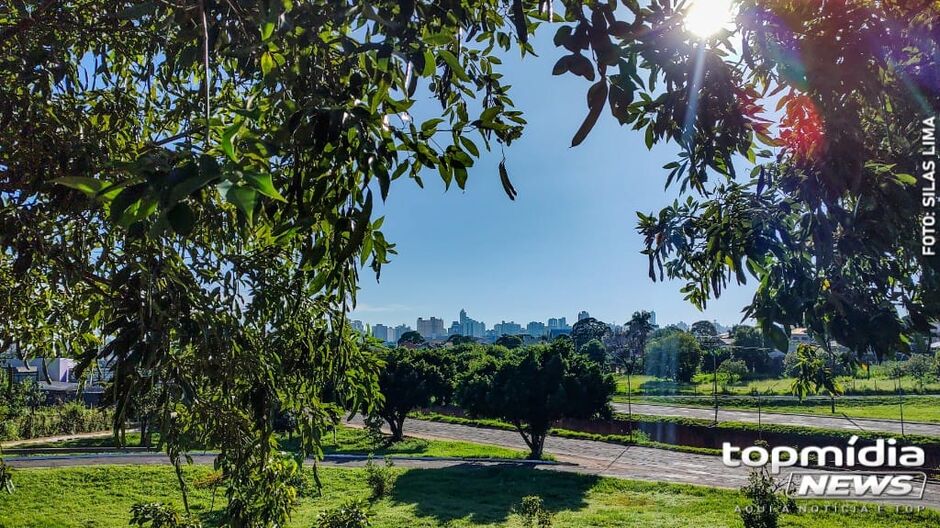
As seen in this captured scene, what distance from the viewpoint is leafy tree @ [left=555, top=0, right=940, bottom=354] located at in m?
1.83

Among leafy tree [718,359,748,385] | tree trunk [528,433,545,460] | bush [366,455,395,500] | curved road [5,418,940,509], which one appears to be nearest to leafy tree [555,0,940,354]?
curved road [5,418,940,509]

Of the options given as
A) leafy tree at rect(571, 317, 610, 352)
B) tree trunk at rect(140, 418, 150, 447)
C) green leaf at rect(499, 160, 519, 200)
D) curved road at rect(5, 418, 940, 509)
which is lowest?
curved road at rect(5, 418, 940, 509)

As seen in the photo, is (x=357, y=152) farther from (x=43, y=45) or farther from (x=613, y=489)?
(x=613, y=489)

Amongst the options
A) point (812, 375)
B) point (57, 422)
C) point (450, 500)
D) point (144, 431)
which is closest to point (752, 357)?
point (450, 500)

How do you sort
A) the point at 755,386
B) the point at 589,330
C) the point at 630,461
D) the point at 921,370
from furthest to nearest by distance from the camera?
the point at 589,330 → the point at 755,386 → the point at 921,370 → the point at 630,461

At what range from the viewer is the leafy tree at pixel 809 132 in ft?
6.00

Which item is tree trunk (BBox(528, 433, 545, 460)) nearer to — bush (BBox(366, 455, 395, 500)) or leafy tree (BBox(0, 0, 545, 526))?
bush (BBox(366, 455, 395, 500))

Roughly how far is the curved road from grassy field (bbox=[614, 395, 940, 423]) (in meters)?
12.6

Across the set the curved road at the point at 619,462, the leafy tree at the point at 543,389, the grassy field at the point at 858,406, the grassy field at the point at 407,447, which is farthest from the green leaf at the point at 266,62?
the grassy field at the point at 858,406

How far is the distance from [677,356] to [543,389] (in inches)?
1136

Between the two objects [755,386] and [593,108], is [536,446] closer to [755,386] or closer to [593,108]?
[593,108]

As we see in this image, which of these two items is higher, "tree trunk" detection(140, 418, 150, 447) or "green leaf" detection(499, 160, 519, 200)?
"green leaf" detection(499, 160, 519, 200)

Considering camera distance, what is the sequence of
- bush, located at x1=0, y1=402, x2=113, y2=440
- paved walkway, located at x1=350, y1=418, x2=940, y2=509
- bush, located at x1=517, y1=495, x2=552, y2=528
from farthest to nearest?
bush, located at x1=0, y1=402, x2=113, y2=440, paved walkway, located at x1=350, y1=418, x2=940, y2=509, bush, located at x1=517, y1=495, x2=552, y2=528

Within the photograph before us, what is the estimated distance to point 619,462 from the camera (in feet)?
64.8
